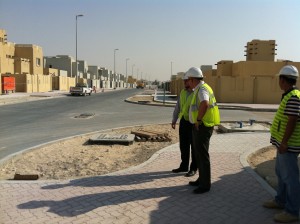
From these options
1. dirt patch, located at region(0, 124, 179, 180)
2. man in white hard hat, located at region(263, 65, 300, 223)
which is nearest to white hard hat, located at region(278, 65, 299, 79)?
man in white hard hat, located at region(263, 65, 300, 223)

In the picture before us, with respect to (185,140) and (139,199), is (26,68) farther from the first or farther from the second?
(139,199)

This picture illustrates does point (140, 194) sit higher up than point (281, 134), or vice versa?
point (281, 134)

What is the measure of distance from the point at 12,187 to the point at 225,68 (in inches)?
1199

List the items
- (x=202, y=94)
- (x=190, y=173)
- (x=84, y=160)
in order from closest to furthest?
(x=202, y=94) → (x=190, y=173) → (x=84, y=160)

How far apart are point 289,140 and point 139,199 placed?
2135 millimetres

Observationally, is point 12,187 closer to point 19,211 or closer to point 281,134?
point 19,211

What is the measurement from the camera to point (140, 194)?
15.7 feet

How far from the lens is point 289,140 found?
12.4ft

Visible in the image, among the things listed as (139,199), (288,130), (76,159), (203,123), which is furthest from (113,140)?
(288,130)

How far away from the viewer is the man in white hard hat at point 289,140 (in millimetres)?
3688

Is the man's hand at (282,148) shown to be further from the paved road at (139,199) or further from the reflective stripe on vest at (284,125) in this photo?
the paved road at (139,199)

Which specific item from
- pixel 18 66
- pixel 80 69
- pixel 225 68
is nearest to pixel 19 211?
pixel 225 68

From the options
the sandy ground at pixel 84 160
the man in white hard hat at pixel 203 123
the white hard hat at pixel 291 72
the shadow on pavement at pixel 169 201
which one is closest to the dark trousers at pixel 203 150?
the man in white hard hat at pixel 203 123

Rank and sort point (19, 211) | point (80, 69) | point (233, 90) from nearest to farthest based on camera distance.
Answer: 1. point (19, 211)
2. point (233, 90)
3. point (80, 69)
